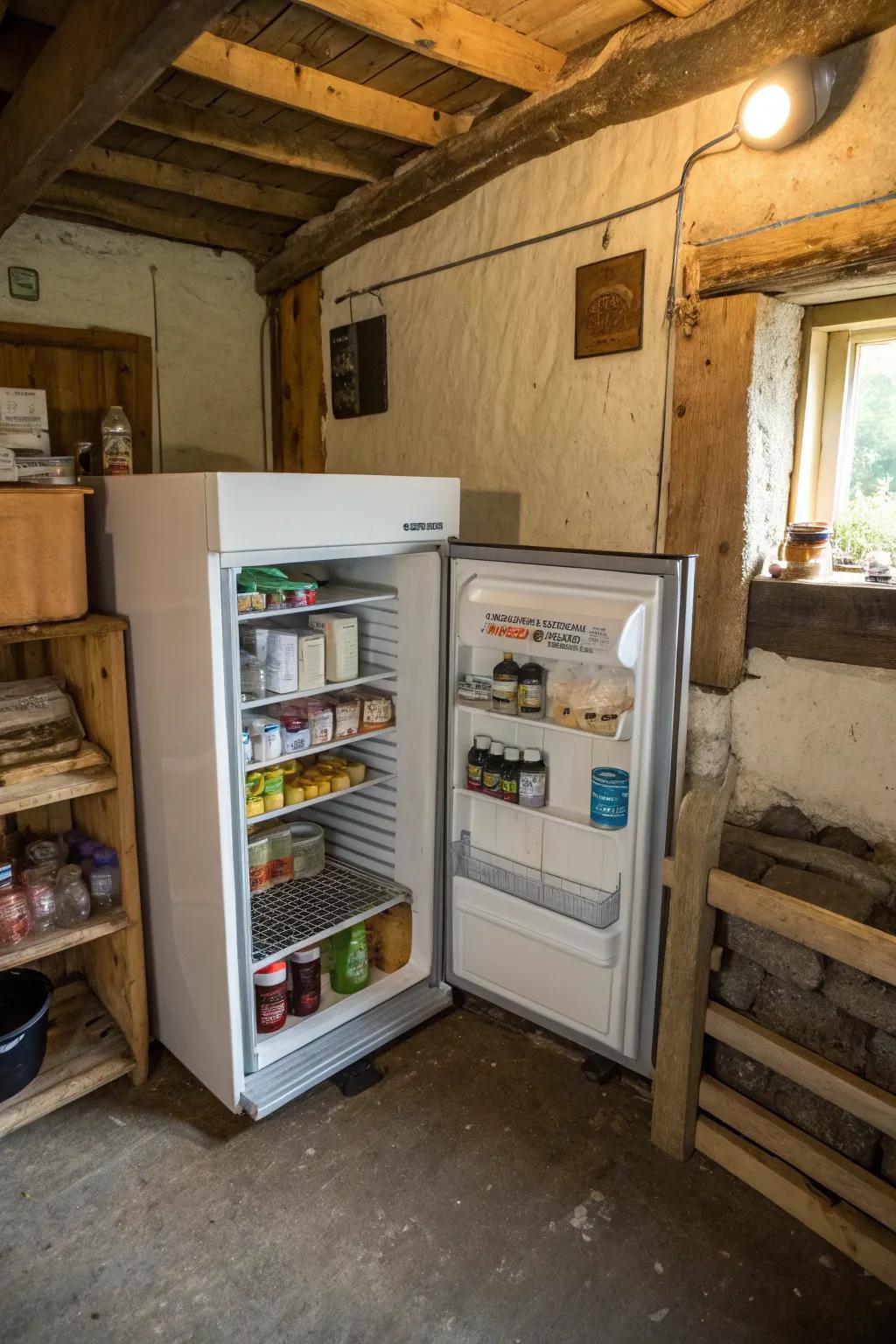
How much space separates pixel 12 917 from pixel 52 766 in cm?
36

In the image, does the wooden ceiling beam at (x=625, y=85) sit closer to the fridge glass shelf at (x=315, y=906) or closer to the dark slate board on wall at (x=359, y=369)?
the dark slate board on wall at (x=359, y=369)

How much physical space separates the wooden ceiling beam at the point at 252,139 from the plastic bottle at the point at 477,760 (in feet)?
6.04

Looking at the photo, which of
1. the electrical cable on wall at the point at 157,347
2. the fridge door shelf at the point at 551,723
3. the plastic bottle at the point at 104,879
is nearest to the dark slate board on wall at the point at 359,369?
the electrical cable on wall at the point at 157,347

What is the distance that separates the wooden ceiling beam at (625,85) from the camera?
5.55 feet

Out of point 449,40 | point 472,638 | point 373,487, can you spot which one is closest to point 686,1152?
point 472,638

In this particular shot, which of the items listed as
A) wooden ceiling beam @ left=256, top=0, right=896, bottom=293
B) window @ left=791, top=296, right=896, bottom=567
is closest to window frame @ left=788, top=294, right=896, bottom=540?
window @ left=791, top=296, right=896, bottom=567

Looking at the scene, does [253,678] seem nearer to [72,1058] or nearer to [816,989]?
[72,1058]

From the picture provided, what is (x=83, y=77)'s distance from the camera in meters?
1.41

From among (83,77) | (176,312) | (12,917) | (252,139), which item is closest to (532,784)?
(12,917)

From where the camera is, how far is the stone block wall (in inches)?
64.7

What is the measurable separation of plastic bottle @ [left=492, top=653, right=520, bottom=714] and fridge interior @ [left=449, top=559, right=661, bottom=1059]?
4cm

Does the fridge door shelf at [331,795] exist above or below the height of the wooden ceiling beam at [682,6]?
below

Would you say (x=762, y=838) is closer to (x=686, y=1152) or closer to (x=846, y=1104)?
(x=846, y=1104)

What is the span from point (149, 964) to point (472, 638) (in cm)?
123
